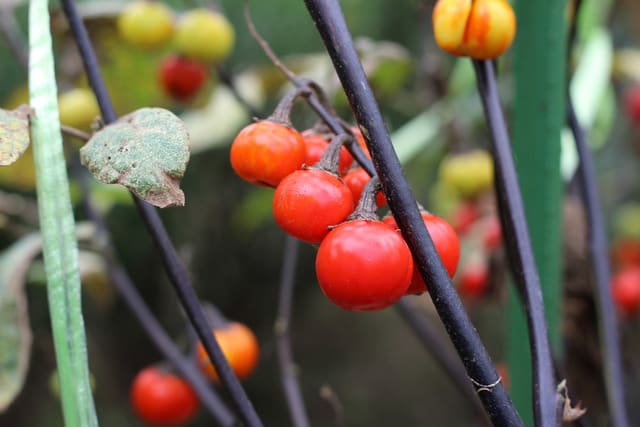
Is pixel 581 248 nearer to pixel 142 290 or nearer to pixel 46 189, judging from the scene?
pixel 46 189

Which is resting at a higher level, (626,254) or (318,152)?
(318,152)

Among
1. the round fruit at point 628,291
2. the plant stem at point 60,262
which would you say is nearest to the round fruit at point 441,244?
the plant stem at point 60,262

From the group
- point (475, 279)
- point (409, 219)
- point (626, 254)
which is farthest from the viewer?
point (626, 254)

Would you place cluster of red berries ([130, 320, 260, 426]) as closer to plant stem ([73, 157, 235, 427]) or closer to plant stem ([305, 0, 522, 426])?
plant stem ([73, 157, 235, 427])

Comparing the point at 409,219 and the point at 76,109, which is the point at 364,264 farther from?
the point at 76,109

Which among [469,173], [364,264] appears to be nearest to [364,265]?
[364,264]

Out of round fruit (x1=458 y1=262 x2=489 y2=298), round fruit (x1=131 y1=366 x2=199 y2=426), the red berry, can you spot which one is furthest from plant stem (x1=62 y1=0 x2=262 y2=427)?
the red berry

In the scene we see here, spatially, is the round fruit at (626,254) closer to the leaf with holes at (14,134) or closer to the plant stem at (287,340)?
the plant stem at (287,340)
